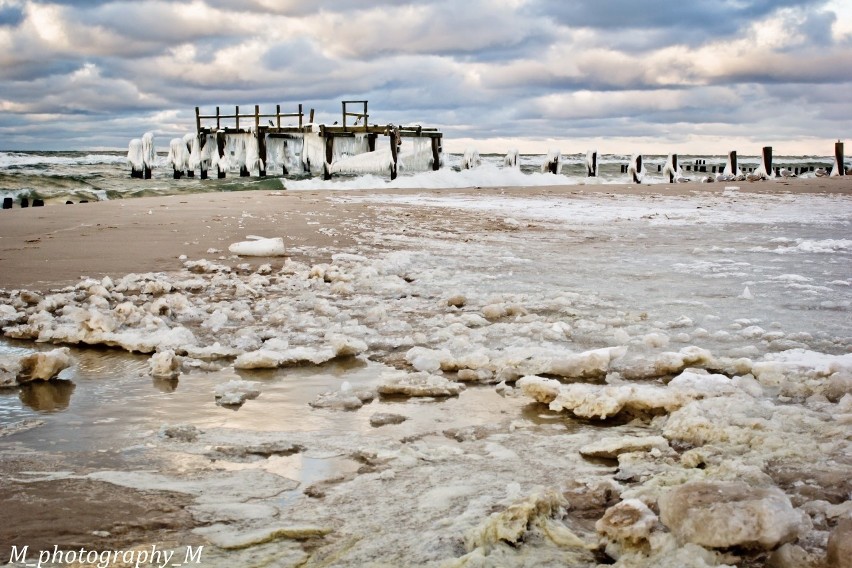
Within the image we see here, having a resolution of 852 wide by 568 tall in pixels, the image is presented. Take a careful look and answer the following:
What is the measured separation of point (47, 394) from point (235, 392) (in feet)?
2.58

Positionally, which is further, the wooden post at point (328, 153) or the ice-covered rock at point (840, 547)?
the wooden post at point (328, 153)

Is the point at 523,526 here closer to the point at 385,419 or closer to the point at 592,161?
Answer: the point at 385,419

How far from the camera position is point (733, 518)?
168cm

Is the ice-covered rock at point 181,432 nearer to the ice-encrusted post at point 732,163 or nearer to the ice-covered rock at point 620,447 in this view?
the ice-covered rock at point 620,447

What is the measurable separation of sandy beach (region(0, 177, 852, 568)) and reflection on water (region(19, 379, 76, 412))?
0.02 m

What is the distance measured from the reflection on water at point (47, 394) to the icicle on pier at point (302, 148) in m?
25.2

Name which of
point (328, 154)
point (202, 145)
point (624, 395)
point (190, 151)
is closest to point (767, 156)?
point (328, 154)

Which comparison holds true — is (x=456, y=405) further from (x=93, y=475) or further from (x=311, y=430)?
(x=93, y=475)

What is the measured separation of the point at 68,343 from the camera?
405 centimetres

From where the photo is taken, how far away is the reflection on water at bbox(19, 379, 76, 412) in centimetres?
299

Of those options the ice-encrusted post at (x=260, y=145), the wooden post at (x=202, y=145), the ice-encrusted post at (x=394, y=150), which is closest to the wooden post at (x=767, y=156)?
the ice-encrusted post at (x=394, y=150)

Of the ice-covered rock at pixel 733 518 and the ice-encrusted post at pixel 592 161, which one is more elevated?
the ice-encrusted post at pixel 592 161

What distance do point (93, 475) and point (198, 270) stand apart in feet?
13.4

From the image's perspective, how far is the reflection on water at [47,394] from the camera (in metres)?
2.99
